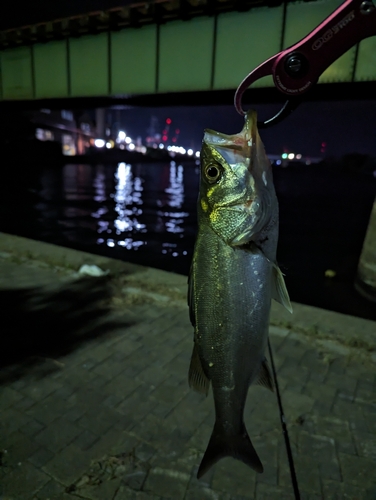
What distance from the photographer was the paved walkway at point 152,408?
3.02m

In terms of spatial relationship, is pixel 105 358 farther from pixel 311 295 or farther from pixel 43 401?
pixel 311 295

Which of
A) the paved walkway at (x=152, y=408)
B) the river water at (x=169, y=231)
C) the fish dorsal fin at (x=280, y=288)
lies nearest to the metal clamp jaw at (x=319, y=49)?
the fish dorsal fin at (x=280, y=288)

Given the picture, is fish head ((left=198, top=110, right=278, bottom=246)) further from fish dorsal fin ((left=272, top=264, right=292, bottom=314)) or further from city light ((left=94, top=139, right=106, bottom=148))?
city light ((left=94, top=139, right=106, bottom=148))

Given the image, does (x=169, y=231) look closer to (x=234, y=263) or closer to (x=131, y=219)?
(x=131, y=219)

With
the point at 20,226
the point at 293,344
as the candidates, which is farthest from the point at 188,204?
the point at 293,344

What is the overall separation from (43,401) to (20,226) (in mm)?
17074

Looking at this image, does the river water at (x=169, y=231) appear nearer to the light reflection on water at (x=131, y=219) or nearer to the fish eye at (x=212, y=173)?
the light reflection on water at (x=131, y=219)

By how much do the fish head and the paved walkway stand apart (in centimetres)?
232

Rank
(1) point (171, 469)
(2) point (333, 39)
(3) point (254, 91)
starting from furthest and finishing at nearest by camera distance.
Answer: (3) point (254, 91) → (1) point (171, 469) → (2) point (333, 39)

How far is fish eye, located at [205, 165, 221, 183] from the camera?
1957mm

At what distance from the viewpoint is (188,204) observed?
30.2 m

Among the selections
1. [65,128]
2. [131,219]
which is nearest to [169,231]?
[131,219]

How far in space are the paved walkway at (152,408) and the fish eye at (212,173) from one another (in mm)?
2542

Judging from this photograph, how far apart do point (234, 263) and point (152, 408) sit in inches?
101
